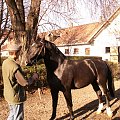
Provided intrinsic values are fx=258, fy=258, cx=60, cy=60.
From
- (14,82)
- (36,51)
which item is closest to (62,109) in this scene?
(36,51)

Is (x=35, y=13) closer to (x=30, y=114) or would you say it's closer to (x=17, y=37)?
(x=17, y=37)

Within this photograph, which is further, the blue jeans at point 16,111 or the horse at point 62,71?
the horse at point 62,71

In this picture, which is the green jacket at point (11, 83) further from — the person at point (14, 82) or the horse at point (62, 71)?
the horse at point (62, 71)

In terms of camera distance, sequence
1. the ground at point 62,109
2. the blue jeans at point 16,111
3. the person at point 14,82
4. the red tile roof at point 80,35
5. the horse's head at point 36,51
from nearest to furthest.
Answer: the person at point 14,82 → the blue jeans at point 16,111 → the horse's head at point 36,51 → the ground at point 62,109 → the red tile roof at point 80,35

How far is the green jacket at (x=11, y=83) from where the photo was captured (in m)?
4.58

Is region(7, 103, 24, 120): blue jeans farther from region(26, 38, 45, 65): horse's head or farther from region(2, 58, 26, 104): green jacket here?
region(26, 38, 45, 65): horse's head

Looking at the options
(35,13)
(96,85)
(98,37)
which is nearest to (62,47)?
(98,37)

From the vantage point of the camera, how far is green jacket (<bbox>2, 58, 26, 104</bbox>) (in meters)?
4.58

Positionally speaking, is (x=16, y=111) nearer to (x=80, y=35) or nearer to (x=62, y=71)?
(x=62, y=71)

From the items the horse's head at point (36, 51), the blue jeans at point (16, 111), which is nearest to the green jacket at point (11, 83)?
the blue jeans at point (16, 111)

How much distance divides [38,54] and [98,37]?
91.1 feet

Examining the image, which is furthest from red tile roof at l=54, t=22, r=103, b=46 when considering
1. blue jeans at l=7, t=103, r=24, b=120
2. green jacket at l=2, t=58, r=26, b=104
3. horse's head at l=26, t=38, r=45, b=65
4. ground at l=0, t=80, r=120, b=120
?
green jacket at l=2, t=58, r=26, b=104

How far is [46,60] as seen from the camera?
697cm

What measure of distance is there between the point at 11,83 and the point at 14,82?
0.06m
